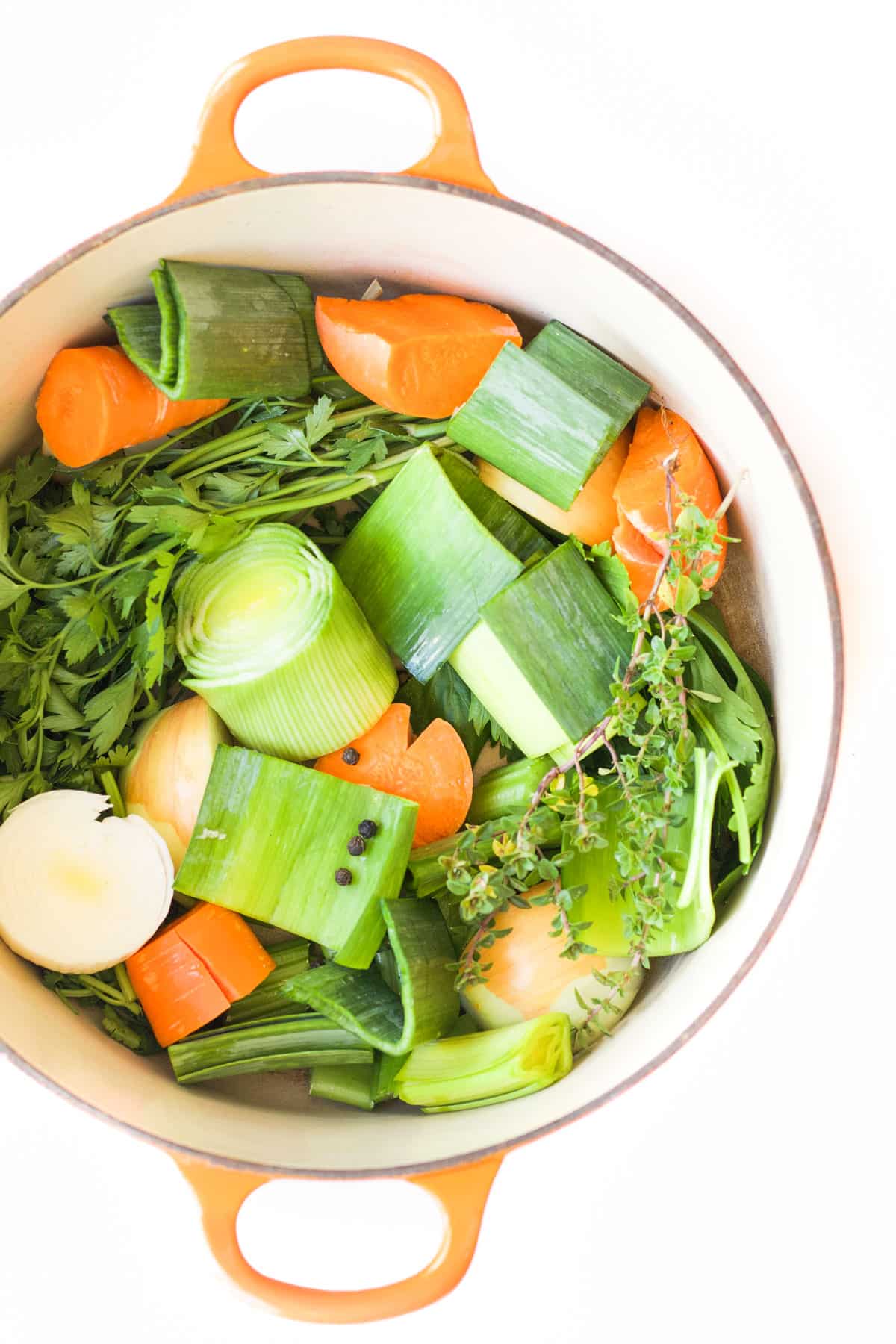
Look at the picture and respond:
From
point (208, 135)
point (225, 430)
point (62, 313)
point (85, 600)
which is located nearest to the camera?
point (208, 135)

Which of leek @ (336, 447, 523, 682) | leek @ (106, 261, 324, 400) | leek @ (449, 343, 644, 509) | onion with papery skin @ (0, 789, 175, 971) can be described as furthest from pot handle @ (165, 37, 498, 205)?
onion with papery skin @ (0, 789, 175, 971)

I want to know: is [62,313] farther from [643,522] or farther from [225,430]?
[643,522]

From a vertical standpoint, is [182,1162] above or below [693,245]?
below

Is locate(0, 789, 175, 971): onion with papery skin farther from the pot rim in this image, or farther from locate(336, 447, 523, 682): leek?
locate(336, 447, 523, 682): leek

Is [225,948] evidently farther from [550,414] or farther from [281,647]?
[550,414]

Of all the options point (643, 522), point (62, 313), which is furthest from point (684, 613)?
point (62, 313)

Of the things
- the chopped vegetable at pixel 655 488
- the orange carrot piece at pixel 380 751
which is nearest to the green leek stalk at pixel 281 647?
the orange carrot piece at pixel 380 751
